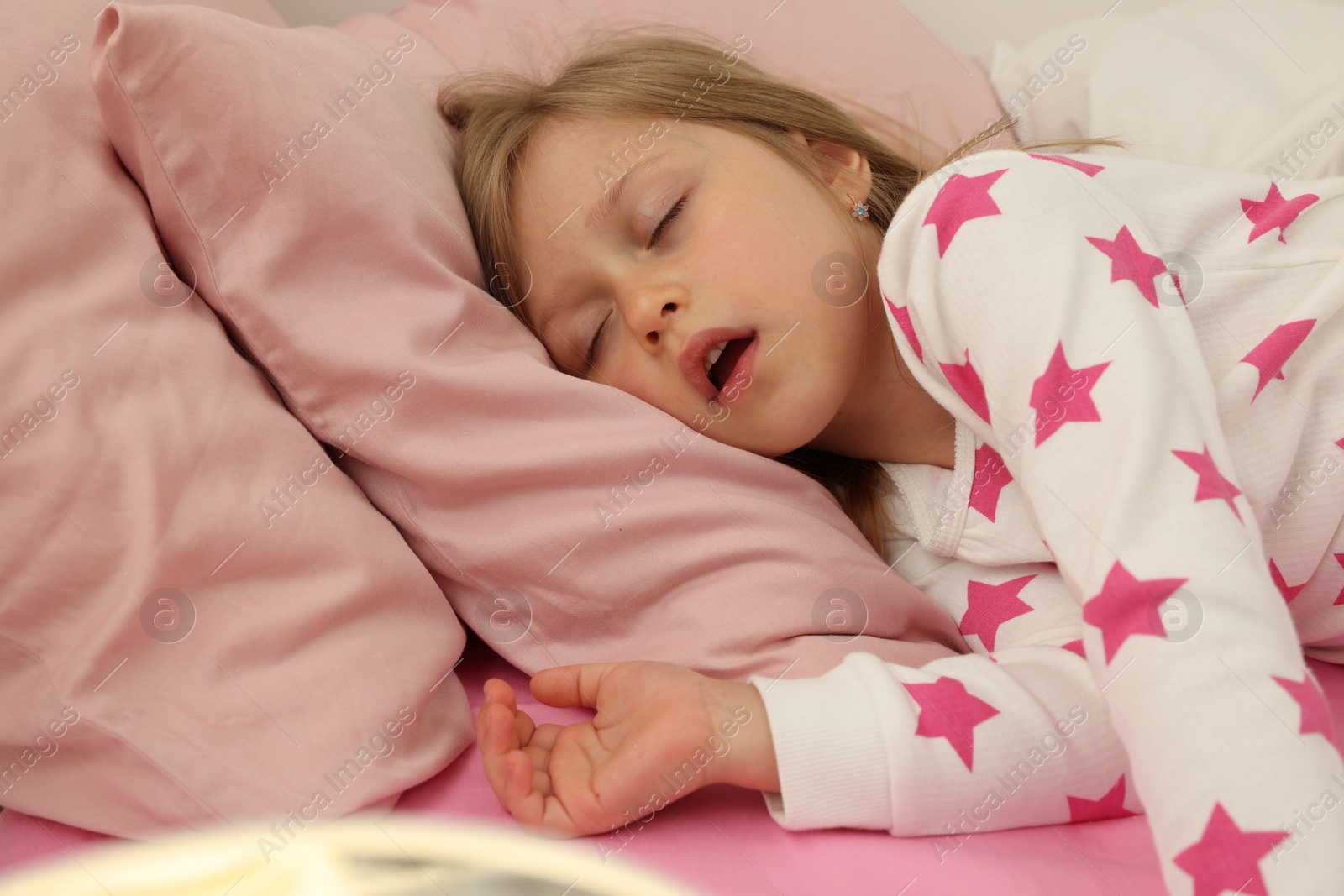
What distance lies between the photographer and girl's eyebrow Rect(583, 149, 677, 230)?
97 cm

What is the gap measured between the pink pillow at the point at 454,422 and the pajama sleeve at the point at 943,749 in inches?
3.2

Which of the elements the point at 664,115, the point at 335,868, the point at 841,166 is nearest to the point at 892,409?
the point at 841,166

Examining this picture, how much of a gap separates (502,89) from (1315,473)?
3.14ft

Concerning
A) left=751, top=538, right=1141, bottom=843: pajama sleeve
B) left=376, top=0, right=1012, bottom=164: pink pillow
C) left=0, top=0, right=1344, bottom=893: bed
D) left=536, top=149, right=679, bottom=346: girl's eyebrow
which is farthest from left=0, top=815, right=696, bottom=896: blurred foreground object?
left=376, top=0, right=1012, bottom=164: pink pillow

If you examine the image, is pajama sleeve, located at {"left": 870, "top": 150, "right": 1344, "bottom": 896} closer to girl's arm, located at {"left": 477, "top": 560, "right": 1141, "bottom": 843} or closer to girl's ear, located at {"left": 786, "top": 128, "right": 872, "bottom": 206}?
girl's arm, located at {"left": 477, "top": 560, "right": 1141, "bottom": 843}

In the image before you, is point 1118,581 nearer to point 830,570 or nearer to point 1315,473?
point 830,570

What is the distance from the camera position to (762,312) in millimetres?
907

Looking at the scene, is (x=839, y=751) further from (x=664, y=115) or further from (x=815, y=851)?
(x=664, y=115)

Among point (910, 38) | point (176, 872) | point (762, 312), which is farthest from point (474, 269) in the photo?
point (910, 38)

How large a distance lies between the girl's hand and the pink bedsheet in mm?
28

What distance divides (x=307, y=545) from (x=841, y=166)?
2.36 feet

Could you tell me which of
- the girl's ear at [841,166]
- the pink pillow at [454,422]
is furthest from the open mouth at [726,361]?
the girl's ear at [841,166]

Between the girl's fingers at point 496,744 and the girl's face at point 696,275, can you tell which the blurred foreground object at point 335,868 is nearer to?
the girl's fingers at point 496,744

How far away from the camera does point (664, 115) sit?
104cm
